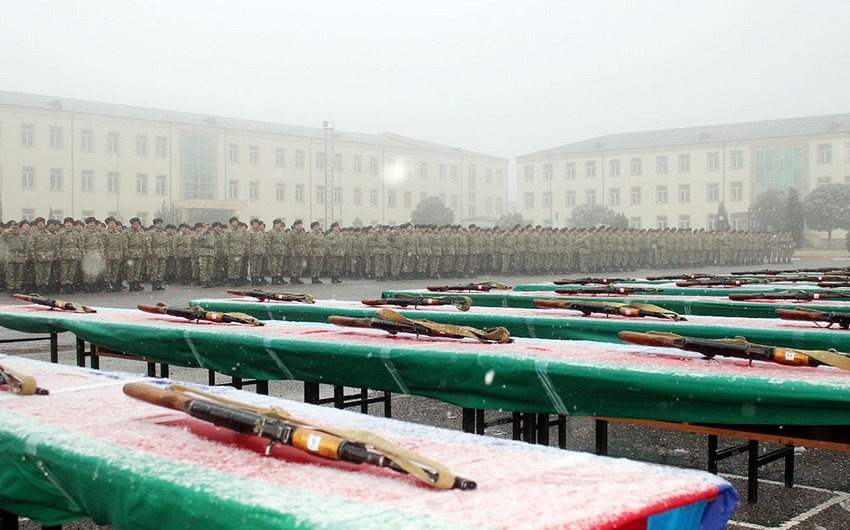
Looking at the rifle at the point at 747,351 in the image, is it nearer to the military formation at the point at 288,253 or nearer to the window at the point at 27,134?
the military formation at the point at 288,253

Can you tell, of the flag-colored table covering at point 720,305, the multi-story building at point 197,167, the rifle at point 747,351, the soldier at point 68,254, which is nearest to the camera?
the rifle at point 747,351

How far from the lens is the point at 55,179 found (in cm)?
4894

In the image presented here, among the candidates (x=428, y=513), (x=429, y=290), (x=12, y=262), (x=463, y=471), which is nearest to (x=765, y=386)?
(x=463, y=471)

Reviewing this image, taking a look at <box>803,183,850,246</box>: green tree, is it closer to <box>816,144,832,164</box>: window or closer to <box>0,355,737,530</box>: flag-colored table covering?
<box>816,144,832,164</box>: window

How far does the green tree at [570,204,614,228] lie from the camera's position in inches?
2451

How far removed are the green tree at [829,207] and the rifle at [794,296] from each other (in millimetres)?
49498

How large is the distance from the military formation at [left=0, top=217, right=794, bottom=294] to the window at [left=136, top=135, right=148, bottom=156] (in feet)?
96.5

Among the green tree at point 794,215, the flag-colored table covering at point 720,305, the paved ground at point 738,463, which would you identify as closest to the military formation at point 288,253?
the paved ground at point 738,463

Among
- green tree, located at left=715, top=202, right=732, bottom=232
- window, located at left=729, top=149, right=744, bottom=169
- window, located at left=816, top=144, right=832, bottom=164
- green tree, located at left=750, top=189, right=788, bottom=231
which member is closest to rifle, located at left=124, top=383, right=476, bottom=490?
green tree, located at left=715, top=202, right=732, bottom=232

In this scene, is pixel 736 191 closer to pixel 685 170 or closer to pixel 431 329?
pixel 685 170

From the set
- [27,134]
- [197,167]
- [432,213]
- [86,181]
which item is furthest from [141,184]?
[432,213]

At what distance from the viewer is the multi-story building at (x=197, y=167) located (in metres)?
48.1

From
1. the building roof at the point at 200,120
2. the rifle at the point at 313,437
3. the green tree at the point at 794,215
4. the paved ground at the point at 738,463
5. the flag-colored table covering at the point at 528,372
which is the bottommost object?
the paved ground at the point at 738,463

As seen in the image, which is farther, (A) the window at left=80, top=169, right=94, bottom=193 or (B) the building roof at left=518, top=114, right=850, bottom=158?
(B) the building roof at left=518, top=114, right=850, bottom=158
